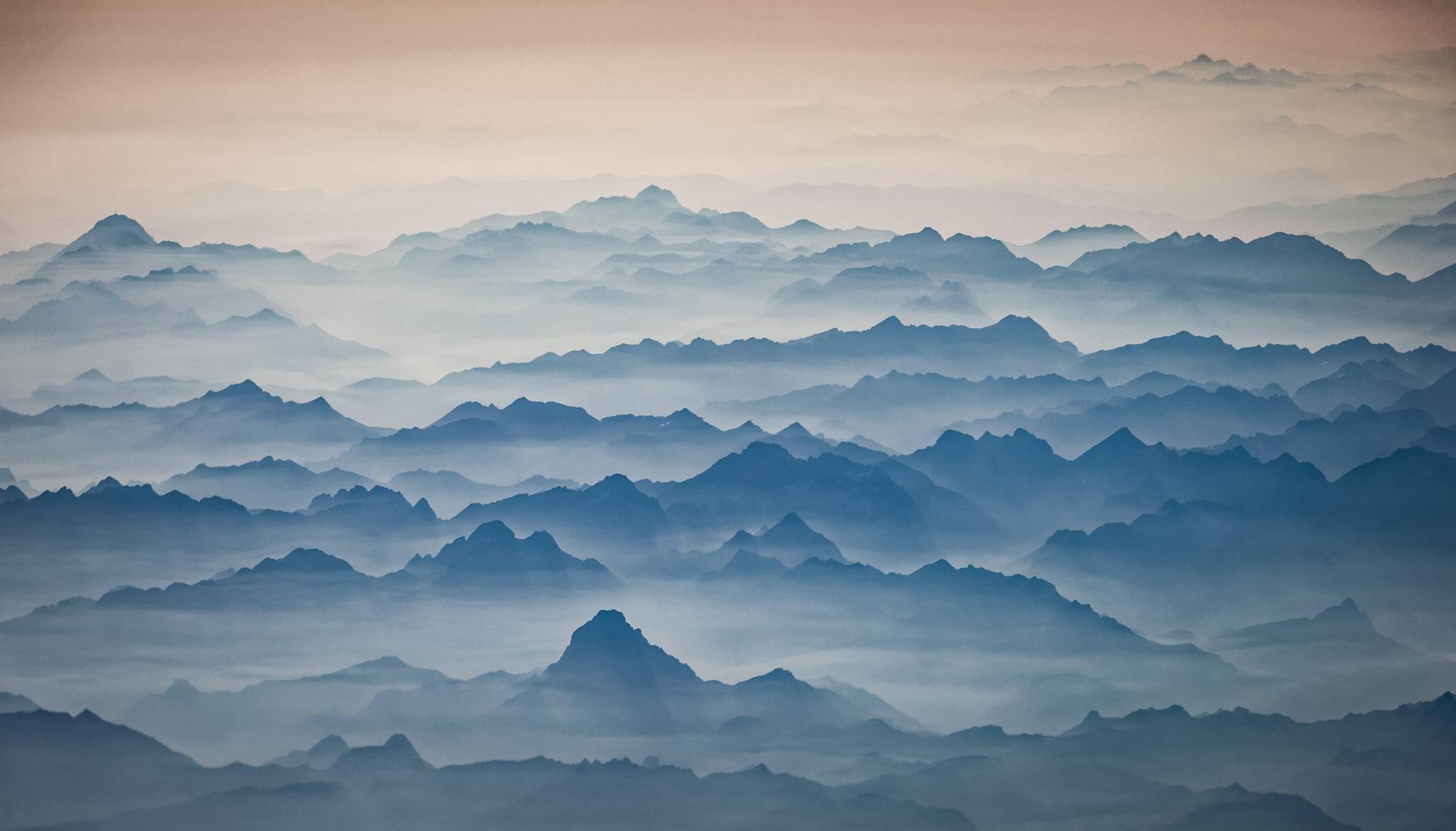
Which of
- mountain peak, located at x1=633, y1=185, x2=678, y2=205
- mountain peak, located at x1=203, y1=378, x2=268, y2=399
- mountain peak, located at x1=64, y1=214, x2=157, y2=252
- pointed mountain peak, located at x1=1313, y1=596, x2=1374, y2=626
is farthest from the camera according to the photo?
mountain peak, located at x1=633, y1=185, x2=678, y2=205

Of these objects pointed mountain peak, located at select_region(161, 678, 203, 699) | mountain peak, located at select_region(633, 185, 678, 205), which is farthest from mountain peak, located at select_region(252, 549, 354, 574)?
mountain peak, located at select_region(633, 185, 678, 205)

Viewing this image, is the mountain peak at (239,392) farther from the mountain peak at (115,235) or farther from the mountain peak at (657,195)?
the mountain peak at (657,195)

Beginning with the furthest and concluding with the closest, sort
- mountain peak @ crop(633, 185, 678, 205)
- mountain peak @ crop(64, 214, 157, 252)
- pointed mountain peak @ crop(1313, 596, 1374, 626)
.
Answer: mountain peak @ crop(633, 185, 678, 205) < mountain peak @ crop(64, 214, 157, 252) < pointed mountain peak @ crop(1313, 596, 1374, 626)

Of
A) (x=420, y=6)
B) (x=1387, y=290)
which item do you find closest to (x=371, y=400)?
(x=420, y=6)

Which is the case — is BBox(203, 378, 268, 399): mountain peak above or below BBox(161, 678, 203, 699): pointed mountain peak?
above

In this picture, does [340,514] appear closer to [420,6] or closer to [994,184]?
[420,6]

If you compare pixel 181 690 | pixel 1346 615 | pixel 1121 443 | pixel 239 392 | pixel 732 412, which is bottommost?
pixel 181 690

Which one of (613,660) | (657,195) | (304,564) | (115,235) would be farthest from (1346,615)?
(115,235)

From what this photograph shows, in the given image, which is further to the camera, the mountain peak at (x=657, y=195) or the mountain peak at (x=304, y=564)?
the mountain peak at (x=657, y=195)

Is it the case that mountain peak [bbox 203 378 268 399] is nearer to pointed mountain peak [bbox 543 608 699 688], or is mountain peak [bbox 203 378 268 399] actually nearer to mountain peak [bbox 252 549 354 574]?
mountain peak [bbox 252 549 354 574]

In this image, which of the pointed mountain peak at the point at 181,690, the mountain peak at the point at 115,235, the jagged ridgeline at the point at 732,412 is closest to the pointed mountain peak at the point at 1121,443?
the jagged ridgeline at the point at 732,412

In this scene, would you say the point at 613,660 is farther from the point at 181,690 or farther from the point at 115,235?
the point at 115,235
